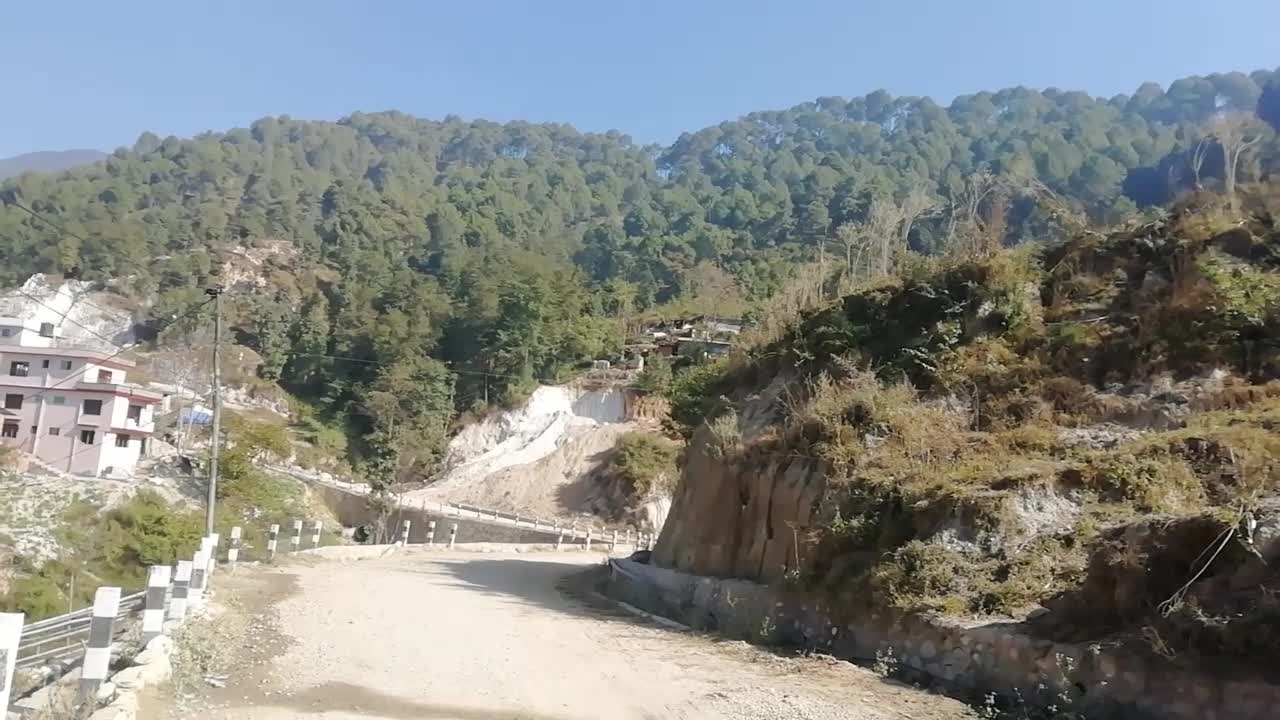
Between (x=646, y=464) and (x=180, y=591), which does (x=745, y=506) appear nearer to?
(x=180, y=591)

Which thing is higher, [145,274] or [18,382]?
[145,274]

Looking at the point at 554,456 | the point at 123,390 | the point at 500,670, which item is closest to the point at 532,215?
the point at 554,456

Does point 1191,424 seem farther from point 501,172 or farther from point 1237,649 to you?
point 501,172

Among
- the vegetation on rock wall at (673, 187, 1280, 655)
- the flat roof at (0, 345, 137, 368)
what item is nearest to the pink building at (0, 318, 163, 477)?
the flat roof at (0, 345, 137, 368)

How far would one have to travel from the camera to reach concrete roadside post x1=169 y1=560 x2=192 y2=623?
9.35 metres

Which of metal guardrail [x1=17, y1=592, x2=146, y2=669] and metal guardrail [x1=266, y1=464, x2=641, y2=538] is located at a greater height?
metal guardrail [x1=17, y1=592, x2=146, y2=669]

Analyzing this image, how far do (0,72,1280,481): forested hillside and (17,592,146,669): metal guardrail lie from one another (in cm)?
1399

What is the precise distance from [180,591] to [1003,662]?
840 centimetres

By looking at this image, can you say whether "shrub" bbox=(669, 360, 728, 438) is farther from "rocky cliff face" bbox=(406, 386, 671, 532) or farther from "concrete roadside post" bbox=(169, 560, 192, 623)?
"rocky cliff face" bbox=(406, 386, 671, 532)

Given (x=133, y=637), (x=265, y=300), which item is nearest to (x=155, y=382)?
(x=265, y=300)

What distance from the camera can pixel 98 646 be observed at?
622cm

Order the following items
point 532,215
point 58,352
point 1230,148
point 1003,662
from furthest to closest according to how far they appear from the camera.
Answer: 1. point 532,215
2. point 58,352
3. point 1230,148
4. point 1003,662

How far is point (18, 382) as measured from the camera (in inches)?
1703

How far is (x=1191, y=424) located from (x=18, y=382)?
49873 millimetres
